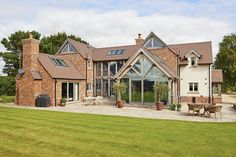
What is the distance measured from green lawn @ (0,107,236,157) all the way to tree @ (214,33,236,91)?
45332 mm

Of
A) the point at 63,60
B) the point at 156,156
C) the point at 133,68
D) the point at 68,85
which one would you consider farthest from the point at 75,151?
the point at 63,60

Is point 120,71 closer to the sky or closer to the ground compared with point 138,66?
closer to the ground

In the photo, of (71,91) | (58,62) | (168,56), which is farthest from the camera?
(168,56)

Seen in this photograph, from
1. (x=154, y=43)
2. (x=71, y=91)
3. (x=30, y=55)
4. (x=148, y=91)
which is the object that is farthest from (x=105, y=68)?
(x=30, y=55)

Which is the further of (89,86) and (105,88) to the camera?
(105,88)

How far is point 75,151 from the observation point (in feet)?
28.9

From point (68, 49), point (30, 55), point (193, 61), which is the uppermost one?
point (68, 49)

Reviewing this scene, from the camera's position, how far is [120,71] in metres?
29.3

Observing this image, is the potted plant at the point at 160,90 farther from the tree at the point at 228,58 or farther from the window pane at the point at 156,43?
the tree at the point at 228,58

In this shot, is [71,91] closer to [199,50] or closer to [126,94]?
[126,94]

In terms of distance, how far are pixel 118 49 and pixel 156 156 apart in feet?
102

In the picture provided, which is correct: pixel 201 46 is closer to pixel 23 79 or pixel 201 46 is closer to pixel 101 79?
pixel 101 79

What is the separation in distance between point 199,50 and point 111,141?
2757 centimetres

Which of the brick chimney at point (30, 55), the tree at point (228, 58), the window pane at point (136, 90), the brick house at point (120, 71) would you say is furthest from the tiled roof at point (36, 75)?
the tree at point (228, 58)
